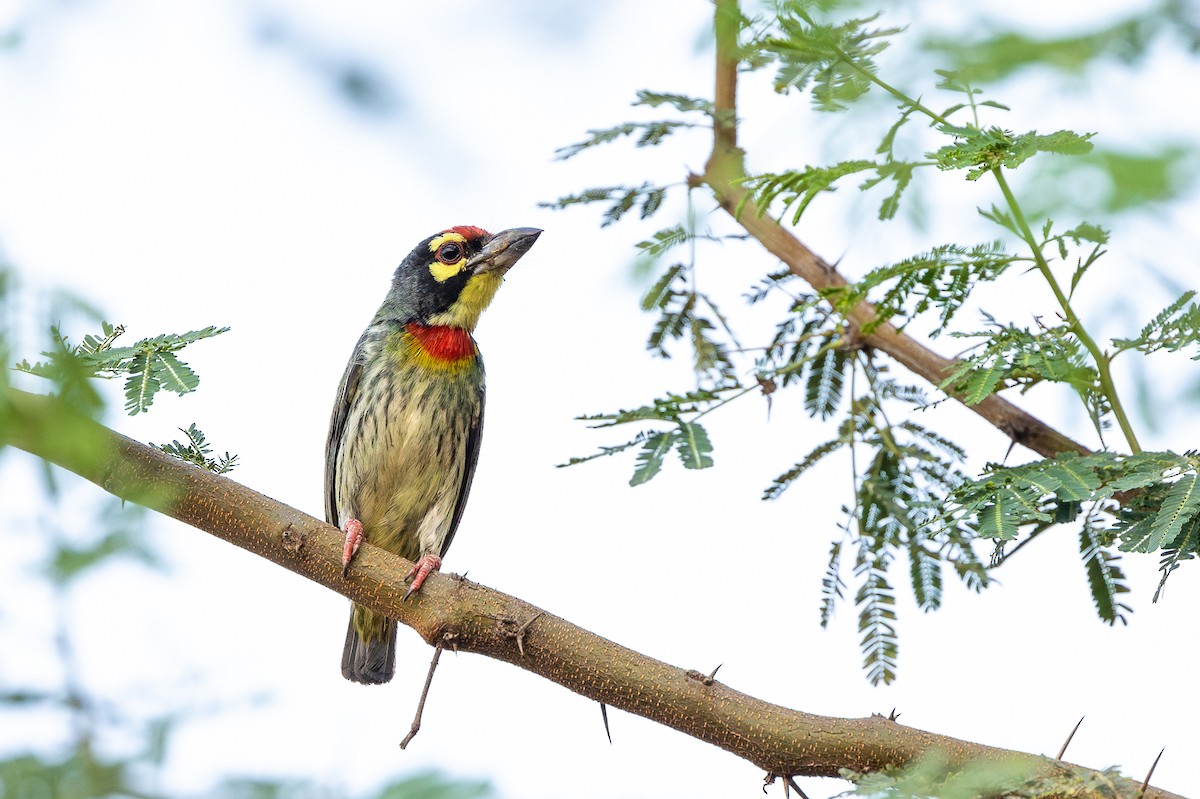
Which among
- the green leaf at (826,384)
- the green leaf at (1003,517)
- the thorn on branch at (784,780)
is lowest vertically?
the thorn on branch at (784,780)

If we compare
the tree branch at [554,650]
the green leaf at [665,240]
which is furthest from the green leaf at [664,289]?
the tree branch at [554,650]

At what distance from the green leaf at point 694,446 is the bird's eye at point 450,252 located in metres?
2.18

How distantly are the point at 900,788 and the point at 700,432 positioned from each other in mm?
1237

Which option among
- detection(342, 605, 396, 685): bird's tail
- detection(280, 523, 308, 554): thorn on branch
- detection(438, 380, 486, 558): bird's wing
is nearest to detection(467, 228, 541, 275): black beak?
detection(438, 380, 486, 558): bird's wing

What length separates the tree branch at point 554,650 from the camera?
107 inches

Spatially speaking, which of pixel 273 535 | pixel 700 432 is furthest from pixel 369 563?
pixel 700 432

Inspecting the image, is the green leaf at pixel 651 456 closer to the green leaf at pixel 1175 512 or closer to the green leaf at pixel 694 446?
the green leaf at pixel 694 446

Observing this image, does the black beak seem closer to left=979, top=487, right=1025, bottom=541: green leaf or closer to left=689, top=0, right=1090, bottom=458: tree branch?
left=689, top=0, right=1090, bottom=458: tree branch

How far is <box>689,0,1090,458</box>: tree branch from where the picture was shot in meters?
3.23

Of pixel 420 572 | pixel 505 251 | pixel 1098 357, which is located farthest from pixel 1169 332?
pixel 505 251

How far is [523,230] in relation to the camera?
5.07 m

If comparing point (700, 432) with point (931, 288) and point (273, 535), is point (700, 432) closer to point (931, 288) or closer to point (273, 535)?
point (931, 288)

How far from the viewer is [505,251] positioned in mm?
5031

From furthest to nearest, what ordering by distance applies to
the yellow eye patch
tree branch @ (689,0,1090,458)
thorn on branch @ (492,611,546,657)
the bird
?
the yellow eye patch
the bird
tree branch @ (689,0,1090,458)
thorn on branch @ (492,611,546,657)
